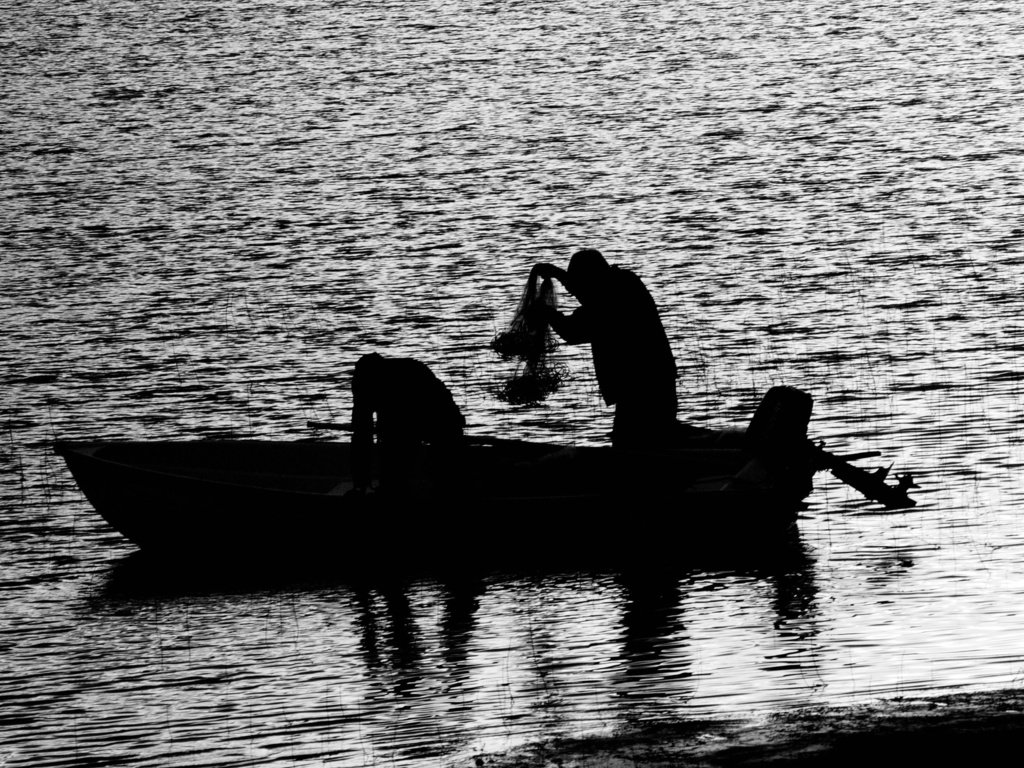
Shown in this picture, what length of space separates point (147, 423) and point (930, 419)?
829 centimetres

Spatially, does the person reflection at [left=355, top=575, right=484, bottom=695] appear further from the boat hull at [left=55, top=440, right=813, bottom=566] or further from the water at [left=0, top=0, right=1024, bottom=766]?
the boat hull at [left=55, top=440, right=813, bottom=566]

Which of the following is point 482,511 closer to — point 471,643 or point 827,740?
point 471,643

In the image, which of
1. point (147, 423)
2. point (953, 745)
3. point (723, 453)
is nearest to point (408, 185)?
point (147, 423)

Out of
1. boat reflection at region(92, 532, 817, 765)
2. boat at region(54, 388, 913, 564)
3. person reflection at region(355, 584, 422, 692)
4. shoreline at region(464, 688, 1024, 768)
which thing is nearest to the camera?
shoreline at region(464, 688, 1024, 768)

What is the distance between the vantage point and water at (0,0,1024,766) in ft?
39.3

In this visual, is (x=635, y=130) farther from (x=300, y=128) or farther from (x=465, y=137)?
(x=300, y=128)

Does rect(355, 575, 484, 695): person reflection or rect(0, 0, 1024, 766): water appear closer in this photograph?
rect(0, 0, 1024, 766): water

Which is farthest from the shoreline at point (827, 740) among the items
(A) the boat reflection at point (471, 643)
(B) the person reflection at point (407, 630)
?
(B) the person reflection at point (407, 630)

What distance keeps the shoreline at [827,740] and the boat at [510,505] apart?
5072 millimetres

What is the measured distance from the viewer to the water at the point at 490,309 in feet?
39.3

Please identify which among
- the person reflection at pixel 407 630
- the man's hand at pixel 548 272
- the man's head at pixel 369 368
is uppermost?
the man's hand at pixel 548 272

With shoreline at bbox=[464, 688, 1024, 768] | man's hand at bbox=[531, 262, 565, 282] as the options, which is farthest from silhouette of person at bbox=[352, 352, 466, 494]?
shoreline at bbox=[464, 688, 1024, 768]

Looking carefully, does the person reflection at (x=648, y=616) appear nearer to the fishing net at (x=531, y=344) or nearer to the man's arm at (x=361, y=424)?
the fishing net at (x=531, y=344)

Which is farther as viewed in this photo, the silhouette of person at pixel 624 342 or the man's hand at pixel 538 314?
the silhouette of person at pixel 624 342
